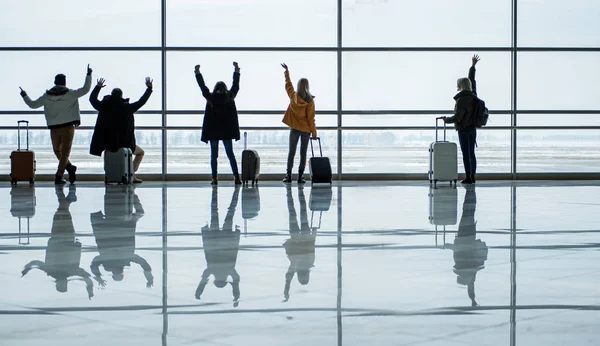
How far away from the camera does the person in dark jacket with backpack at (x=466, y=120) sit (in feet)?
50.6

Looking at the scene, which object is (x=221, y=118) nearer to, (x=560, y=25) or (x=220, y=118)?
(x=220, y=118)

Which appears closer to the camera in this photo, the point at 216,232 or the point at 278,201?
the point at 216,232

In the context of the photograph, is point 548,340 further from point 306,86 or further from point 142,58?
point 142,58

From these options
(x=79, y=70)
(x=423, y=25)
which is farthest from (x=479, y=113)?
(x=423, y=25)

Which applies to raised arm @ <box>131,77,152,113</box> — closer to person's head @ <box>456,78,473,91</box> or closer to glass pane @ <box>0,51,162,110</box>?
glass pane @ <box>0,51,162,110</box>

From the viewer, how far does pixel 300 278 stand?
14.7ft

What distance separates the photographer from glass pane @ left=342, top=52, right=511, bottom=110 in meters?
19.4

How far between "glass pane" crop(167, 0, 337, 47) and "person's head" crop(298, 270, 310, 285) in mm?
13793

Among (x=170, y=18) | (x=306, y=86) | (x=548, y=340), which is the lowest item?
(x=548, y=340)

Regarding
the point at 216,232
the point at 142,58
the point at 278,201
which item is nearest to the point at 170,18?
the point at 142,58

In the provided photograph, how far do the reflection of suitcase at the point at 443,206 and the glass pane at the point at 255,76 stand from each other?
530cm

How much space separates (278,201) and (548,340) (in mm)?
7611

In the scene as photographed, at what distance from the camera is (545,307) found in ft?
12.1

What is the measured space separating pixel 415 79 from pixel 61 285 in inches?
722
